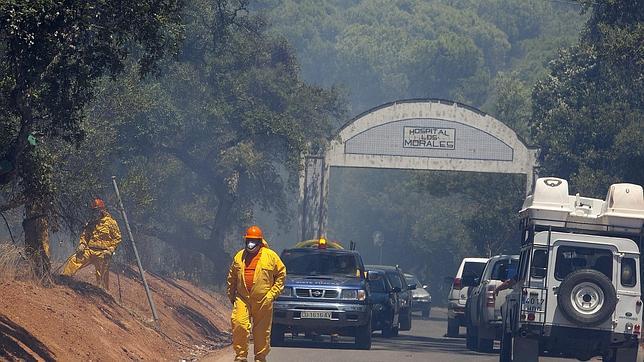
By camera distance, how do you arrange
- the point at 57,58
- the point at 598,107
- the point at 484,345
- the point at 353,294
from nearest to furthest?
1. the point at 57,58
2. the point at 353,294
3. the point at 484,345
4. the point at 598,107

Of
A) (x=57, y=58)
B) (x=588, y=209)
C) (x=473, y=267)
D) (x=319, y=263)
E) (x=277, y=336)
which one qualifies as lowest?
(x=277, y=336)

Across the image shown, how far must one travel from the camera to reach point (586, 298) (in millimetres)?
17766

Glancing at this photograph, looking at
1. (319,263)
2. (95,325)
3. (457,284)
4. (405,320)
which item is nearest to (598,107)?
(457,284)

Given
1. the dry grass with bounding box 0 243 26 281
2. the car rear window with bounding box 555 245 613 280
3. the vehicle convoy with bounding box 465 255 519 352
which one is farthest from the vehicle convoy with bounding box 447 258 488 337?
the dry grass with bounding box 0 243 26 281

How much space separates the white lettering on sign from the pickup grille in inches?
1001

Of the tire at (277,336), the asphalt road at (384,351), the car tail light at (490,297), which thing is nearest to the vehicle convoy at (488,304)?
the car tail light at (490,297)

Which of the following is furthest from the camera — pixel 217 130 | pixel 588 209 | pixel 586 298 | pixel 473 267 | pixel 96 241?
pixel 217 130

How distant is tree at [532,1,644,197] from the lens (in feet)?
102

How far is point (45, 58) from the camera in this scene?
43.8ft

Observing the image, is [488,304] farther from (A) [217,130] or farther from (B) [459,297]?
(A) [217,130]

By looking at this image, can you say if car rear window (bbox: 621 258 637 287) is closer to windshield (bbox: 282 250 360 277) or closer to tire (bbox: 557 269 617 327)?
tire (bbox: 557 269 617 327)

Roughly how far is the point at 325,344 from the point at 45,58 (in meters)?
12.1

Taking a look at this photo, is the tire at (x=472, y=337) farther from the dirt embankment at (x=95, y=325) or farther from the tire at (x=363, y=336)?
the dirt embankment at (x=95, y=325)

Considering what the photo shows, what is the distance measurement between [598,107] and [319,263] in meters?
18.8
